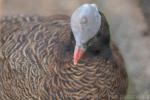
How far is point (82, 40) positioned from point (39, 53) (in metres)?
0.47

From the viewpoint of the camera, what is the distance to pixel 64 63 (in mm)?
3246

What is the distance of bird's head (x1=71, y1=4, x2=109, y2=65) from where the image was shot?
2945mm

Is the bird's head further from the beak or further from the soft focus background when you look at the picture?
the soft focus background

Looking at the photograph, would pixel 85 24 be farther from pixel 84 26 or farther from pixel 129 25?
pixel 129 25

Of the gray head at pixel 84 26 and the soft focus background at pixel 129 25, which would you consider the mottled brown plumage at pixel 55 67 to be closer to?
the gray head at pixel 84 26

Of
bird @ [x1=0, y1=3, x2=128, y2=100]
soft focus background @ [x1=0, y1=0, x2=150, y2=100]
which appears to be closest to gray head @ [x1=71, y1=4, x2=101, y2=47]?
bird @ [x1=0, y1=3, x2=128, y2=100]

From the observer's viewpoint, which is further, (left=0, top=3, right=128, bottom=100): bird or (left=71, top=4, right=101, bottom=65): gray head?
(left=0, top=3, right=128, bottom=100): bird

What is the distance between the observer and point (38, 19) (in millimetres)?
3750

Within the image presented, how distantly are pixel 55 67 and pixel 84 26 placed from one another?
428 mm

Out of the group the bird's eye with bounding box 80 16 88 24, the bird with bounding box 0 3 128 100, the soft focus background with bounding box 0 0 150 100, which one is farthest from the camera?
the soft focus background with bounding box 0 0 150 100

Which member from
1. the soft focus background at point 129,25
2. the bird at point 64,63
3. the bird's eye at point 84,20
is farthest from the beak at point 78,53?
the soft focus background at point 129,25

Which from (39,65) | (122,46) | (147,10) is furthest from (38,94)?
(147,10)

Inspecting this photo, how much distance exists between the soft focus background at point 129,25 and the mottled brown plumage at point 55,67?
0.72 meters

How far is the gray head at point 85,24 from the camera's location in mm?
2943
